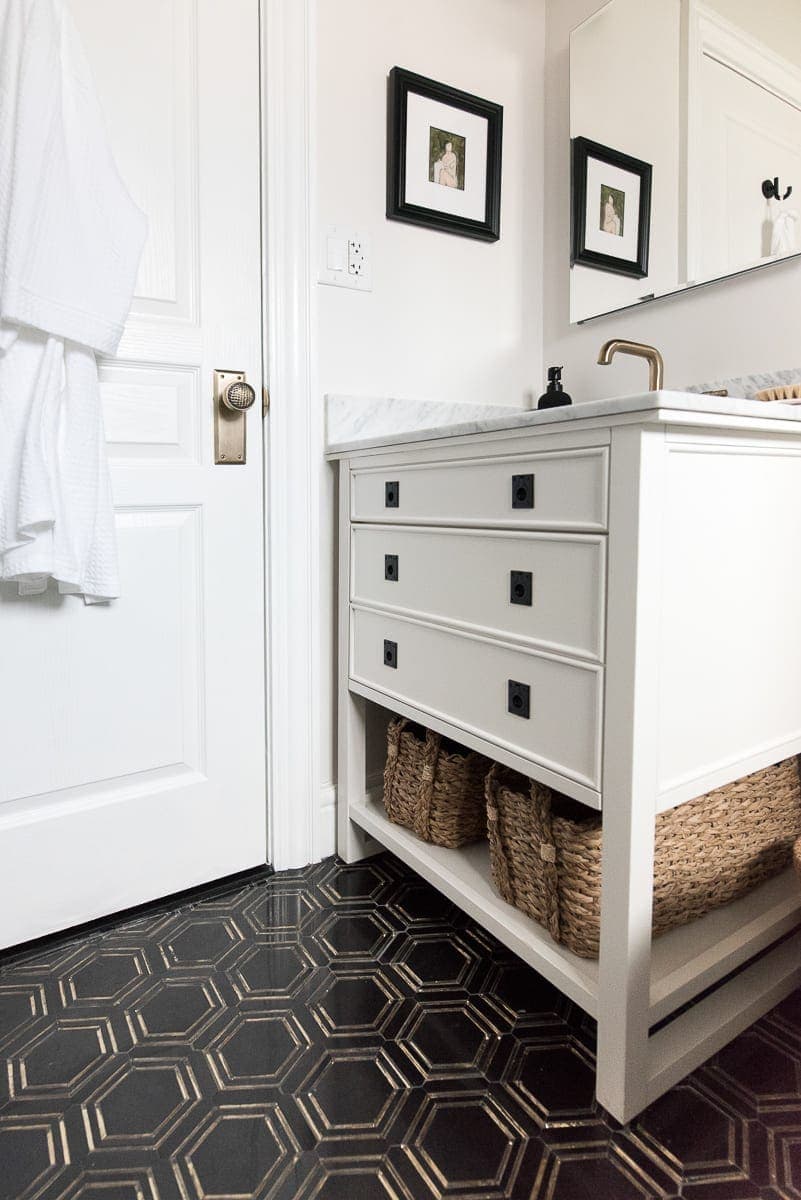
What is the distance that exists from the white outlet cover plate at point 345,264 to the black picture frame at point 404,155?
105 mm

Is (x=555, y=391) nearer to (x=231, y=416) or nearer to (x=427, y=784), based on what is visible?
(x=231, y=416)

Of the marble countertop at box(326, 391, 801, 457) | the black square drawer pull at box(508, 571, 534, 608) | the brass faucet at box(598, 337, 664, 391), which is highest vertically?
the brass faucet at box(598, 337, 664, 391)

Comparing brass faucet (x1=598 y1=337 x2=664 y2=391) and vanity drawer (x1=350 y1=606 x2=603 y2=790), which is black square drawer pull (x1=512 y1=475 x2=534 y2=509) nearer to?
vanity drawer (x1=350 y1=606 x2=603 y2=790)

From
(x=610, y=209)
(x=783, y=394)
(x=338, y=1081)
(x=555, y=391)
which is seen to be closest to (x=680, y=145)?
(x=610, y=209)

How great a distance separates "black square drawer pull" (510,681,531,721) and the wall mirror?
0.95 metres

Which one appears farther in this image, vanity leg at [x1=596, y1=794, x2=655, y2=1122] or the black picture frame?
the black picture frame

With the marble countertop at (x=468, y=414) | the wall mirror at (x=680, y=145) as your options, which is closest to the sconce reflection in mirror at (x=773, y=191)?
the wall mirror at (x=680, y=145)

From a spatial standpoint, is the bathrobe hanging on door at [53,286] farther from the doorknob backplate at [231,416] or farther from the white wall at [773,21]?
the white wall at [773,21]

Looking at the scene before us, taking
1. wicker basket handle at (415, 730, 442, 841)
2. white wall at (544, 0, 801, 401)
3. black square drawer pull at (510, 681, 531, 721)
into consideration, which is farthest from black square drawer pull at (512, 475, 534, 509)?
white wall at (544, 0, 801, 401)

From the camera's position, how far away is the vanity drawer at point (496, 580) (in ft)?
3.24

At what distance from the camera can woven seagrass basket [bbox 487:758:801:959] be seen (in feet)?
3.62

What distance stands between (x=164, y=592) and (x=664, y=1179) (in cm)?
120

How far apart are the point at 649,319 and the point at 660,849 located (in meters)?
1.14

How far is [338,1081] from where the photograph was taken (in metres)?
1.04
